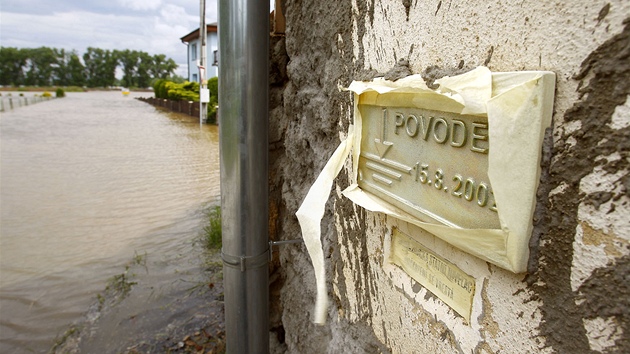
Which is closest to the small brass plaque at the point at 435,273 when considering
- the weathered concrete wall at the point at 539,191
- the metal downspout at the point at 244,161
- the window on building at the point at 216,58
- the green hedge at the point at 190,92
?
the weathered concrete wall at the point at 539,191

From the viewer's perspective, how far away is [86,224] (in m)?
5.17

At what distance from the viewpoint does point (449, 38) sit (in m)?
0.85

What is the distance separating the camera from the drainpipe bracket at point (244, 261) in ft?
5.42

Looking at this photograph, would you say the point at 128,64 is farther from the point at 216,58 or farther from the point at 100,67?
the point at 216,58

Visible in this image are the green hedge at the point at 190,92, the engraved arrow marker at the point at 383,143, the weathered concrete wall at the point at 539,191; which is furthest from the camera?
the green hedge at the point at 190,92

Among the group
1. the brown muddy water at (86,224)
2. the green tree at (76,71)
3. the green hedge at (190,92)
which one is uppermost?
the green tree at (76,71)

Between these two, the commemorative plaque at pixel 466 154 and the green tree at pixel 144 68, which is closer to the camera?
the commemorative plaque at pixel 466 154

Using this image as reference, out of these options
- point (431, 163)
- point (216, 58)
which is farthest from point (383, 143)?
point (216, 58)

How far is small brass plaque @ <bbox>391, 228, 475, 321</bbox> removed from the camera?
2.76ft

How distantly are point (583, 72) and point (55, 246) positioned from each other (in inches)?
203

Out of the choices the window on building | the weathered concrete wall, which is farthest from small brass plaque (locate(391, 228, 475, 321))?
the window on building

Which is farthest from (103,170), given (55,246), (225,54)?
(225,54)

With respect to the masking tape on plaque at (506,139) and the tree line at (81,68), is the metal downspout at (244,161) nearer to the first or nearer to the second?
the masking tape on plaque at (506,139)

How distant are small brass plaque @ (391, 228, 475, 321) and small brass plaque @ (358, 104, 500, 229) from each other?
108 millimetres
